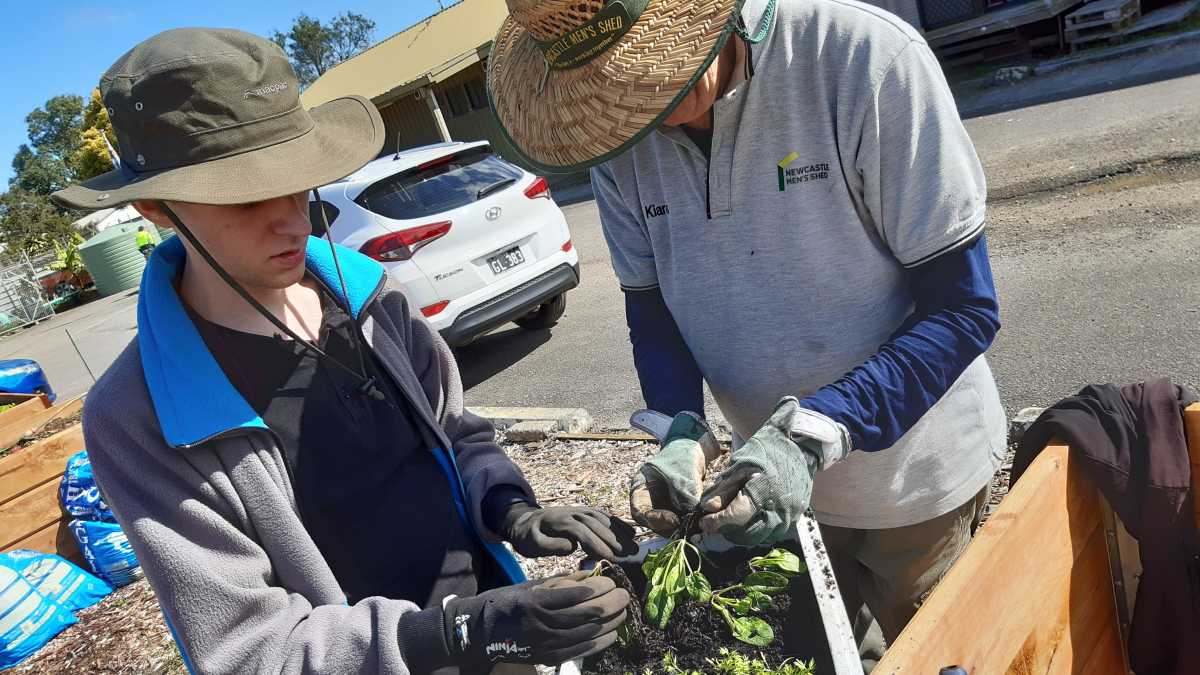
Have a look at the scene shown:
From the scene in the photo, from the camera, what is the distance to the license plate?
6629 millimetres

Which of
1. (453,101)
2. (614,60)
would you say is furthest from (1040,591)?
(453,101)

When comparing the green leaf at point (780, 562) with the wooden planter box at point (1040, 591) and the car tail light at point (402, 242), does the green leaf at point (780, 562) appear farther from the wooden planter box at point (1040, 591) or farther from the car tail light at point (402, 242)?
the car tail light at point (402, 242)

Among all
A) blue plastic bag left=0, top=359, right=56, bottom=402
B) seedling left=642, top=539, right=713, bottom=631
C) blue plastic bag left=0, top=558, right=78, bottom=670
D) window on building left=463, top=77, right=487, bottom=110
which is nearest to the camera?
seedling left=642, top=539, right=713, bottom=631

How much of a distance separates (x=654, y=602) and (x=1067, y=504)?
2.82ft

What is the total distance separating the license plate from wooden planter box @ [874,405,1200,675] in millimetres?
5377

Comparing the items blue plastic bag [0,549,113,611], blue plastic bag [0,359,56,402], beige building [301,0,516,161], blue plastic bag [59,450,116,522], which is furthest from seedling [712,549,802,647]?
beige building [301,0,516,161]

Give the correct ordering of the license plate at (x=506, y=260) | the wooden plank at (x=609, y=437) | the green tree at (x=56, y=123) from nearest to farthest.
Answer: the wooden plank at (x=609, y=437) < the license plate at (x=506, y=260) < the green tree at (x=56, y=123)

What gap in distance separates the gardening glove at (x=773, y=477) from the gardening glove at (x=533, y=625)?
0.92ft

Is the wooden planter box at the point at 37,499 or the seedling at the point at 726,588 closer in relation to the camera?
the seedling at the point at 726,588

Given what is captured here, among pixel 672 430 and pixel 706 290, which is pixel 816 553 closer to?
pixel 672 430

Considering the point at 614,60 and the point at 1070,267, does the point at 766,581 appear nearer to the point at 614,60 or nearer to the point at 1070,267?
the point at 614,60

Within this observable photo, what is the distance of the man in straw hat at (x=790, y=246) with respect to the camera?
4.67 ft

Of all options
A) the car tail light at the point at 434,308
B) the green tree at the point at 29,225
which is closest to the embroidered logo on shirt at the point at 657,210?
the car tail light at the point at 434,308

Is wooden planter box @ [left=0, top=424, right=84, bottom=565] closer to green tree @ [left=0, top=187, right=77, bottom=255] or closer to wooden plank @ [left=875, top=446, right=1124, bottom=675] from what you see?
wooden plank @ [left=875, top=446, right=1124, bottom=675]
